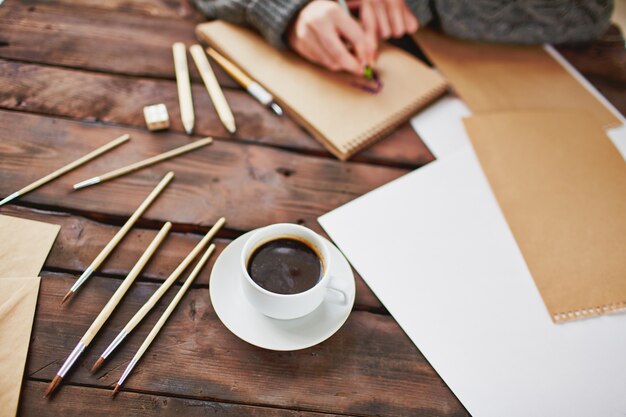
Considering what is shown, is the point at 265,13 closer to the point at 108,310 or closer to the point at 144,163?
the point at 144,163

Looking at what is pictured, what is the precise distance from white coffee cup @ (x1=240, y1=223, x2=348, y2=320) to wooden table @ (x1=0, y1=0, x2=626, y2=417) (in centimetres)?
5

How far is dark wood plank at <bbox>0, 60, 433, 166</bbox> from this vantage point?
81 cm

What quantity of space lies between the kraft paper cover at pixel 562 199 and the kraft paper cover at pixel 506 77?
0.04 metres

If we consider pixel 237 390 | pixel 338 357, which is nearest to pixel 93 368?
pixel 237 390

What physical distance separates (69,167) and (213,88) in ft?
0.91

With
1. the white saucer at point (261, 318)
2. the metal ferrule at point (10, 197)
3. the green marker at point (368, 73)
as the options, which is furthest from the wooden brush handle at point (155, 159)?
the green marker at point (368, 73)

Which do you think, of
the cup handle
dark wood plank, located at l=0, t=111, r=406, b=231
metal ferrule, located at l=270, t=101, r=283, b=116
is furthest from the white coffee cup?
metal ferrule, located at l=270, t=101, r=283, b=116

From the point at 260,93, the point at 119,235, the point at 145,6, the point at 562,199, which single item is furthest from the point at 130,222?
the point at 562,199

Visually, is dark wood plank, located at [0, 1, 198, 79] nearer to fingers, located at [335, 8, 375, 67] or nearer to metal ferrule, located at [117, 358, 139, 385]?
fingers, located at [335, 8, 375, 67]

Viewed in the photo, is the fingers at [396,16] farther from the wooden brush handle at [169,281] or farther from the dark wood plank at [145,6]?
the wooden brush handle at [169,281]

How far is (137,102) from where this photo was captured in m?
0.83

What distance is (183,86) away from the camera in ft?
2.80

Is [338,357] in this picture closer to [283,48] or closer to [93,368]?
[93,368]

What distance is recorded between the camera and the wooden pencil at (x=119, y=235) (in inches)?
23.7
